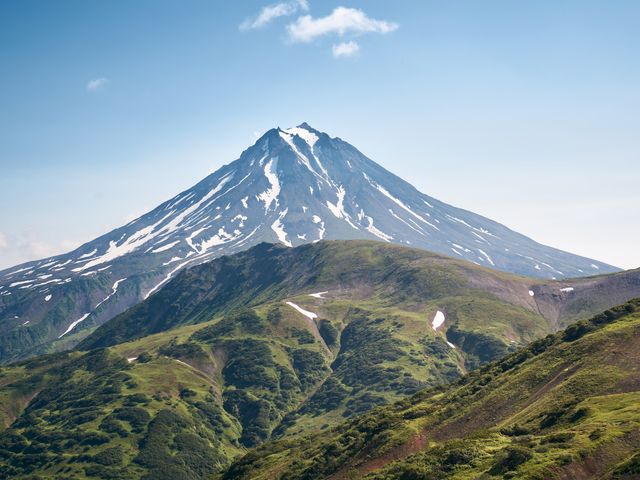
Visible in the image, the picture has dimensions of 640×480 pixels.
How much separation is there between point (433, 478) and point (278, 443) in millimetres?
86676

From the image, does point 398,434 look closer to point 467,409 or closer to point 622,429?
point 467,409

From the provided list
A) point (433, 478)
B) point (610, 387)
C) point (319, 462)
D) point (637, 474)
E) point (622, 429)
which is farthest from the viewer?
point (319, 462)

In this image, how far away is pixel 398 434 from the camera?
10281cm

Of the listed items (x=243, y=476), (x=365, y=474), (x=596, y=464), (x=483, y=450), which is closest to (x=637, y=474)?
(x=596, y=464)

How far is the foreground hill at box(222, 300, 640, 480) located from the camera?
68.4 meters

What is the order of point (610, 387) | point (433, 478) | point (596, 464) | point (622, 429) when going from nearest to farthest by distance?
point (596, 464)
point (622, 429)
point (433, 478)
point (610, 387)

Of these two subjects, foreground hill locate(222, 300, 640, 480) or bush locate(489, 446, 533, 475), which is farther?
bush locate(489, 446, 533, 475)

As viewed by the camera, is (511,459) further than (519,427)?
No

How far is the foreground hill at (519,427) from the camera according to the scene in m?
68.4

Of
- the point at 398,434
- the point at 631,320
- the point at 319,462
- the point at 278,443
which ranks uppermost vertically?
the point at 631,320

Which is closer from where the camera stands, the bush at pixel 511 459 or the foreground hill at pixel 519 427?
the foreground hill at pixel 519 427

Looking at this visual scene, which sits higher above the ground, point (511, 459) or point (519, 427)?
point (511, 459)

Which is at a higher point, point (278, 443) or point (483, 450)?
point (483, 450)

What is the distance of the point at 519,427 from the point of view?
88375 millimetres
